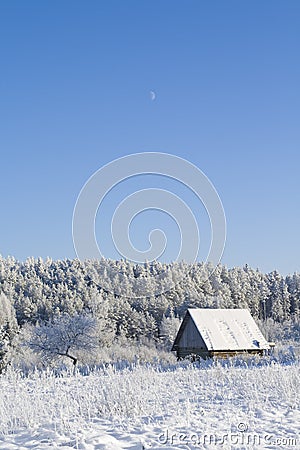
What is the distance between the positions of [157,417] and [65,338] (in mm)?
34659

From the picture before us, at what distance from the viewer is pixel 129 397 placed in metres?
7.90

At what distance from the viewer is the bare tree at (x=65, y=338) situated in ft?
131

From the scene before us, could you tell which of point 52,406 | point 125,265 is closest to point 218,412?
point 52,406

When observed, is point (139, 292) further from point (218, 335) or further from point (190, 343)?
point (218, 335)

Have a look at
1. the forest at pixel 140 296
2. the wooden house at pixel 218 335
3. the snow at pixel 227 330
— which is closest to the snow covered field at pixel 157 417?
the wooden house at pixel 218 335

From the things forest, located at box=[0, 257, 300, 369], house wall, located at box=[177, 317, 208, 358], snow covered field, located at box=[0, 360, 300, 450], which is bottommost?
snow covered field, located at box=[0, 360, 300, 450]

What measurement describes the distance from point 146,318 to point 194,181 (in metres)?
64.5

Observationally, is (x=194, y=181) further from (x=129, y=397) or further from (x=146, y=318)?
(x=146, y=318)

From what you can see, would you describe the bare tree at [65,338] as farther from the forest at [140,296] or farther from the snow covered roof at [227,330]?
the forest at [140,296]

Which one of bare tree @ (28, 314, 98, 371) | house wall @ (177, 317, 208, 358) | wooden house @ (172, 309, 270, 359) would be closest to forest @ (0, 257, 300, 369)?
bare tree @ (28, 314, 98, 371)

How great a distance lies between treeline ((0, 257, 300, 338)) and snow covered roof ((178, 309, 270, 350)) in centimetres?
2912

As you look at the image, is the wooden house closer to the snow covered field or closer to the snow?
the snow

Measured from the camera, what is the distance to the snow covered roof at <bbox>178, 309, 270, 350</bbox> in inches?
1214

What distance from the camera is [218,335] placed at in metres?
31.3
